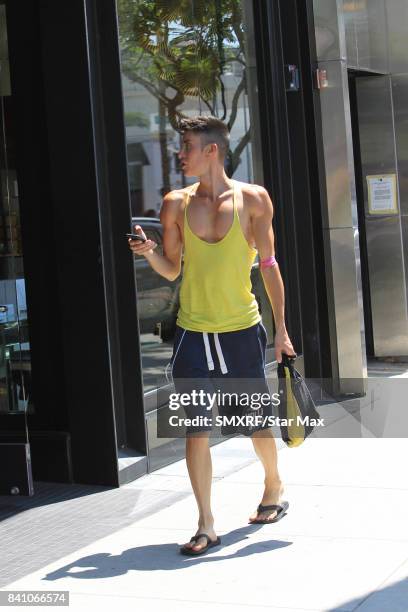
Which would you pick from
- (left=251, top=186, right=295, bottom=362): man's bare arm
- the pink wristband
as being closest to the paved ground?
(left=251, top=186, right=295, bottom=362): man's bare arm

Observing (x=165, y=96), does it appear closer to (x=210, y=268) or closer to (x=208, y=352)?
(x=210, y=268)

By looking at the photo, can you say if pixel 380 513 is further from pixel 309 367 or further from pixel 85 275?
pixel 309 367

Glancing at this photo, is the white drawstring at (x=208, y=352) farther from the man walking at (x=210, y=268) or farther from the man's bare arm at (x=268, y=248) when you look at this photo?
the man's bare arm at (x=268, y=248)

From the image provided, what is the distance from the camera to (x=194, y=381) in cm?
532

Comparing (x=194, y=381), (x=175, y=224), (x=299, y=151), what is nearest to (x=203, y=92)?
(x=299, y=151)

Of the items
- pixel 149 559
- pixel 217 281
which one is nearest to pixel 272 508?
pixel 149 559

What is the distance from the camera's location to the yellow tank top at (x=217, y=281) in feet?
17.4

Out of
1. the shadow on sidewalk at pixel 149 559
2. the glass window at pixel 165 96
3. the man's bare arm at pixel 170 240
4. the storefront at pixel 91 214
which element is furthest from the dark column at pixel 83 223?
the shadow on sidewalk at pixel 149 559

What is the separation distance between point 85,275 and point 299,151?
3.04m

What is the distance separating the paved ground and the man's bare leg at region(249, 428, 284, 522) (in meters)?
0.09

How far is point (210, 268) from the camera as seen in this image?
5312mm

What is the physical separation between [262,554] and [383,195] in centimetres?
620

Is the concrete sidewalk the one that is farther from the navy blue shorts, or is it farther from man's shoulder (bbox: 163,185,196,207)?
man's shoulder (bbox: 163,185,196,207)

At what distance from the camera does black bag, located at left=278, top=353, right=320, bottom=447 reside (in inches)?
215
